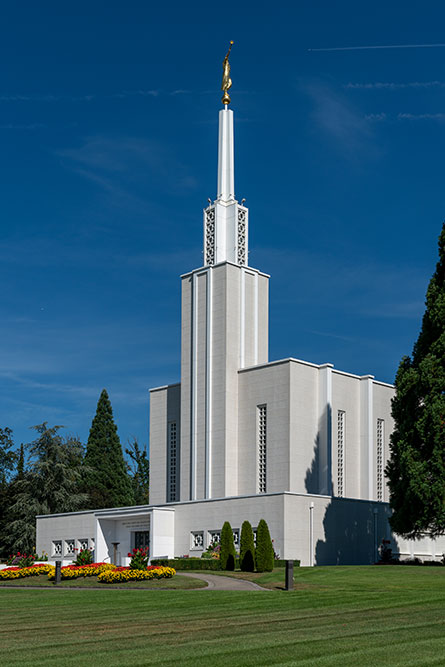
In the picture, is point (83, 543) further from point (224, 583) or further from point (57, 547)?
point (224, 583)

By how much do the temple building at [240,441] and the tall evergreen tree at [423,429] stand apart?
25.0 ft

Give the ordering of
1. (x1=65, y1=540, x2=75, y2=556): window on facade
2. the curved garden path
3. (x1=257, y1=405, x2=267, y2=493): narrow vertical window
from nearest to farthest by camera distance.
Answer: the curved garden path, (x1=257, y1=405, x2=267, y2=493): narrow vertical window, (x1=65, y1=540, x2=75, y2=556): window on facade

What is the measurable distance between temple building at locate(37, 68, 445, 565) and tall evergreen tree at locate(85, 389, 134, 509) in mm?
22382

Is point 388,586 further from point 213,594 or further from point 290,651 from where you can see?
point 290,651

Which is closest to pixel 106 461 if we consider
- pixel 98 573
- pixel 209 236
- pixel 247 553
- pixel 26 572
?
pixel 209 236

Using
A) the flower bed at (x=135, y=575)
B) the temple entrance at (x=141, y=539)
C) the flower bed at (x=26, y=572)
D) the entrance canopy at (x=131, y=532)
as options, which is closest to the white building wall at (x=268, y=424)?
the entrance canopy at (x=131, y=532)

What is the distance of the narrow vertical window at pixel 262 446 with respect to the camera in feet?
158

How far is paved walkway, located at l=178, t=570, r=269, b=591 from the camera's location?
1020 inches

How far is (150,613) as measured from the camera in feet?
63.0

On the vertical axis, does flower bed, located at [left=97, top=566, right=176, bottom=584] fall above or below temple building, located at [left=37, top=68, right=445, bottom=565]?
below

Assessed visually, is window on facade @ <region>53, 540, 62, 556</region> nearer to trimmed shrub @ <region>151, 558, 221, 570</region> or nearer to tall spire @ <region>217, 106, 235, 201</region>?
trimmed shrub @ <region>151, 558, 221, 570</region>

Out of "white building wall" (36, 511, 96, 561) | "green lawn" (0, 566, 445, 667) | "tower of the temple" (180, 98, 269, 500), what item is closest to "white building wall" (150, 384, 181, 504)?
"tower of the temple" (180, 98, 269, 500)

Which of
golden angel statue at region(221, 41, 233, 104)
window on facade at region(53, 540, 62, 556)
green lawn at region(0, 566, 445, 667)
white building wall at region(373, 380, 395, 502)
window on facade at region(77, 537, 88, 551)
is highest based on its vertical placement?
golden angel statue at region(221, 41, 233, 104)

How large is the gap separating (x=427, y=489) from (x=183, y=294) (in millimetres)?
24161
